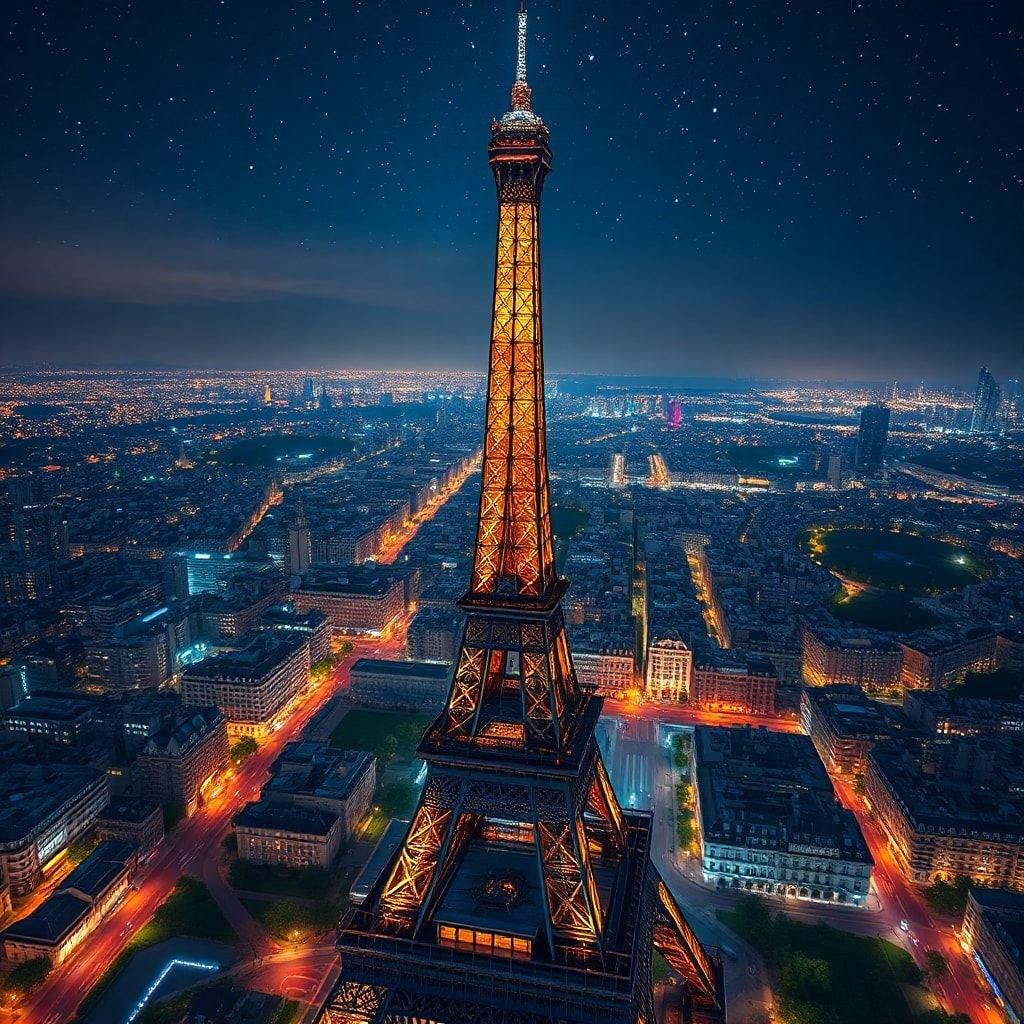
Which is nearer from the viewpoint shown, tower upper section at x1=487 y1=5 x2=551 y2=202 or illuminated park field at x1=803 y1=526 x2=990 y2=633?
tower upper section at x1=487 y1=5 x2=551 y2=202

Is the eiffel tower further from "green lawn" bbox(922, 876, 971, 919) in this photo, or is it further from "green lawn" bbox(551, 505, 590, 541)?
"green lawn" bbox(551, 505, 590, 541)

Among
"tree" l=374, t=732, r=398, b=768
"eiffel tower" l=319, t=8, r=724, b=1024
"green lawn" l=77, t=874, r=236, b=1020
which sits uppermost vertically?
"eiffel tower" l=319, t=8, r=724, b=1024

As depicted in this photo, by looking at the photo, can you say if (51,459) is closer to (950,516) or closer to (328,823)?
(328,823)

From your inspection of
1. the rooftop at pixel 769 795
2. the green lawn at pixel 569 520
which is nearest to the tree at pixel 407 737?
the rooftop at pixel 769 795

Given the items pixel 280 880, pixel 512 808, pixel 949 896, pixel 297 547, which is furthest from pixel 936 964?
pixel 297 547

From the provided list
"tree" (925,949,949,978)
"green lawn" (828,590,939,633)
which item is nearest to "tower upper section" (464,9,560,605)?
"tree" (925,949,949,978)

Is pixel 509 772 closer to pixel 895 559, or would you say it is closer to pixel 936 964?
pixel 936 964
